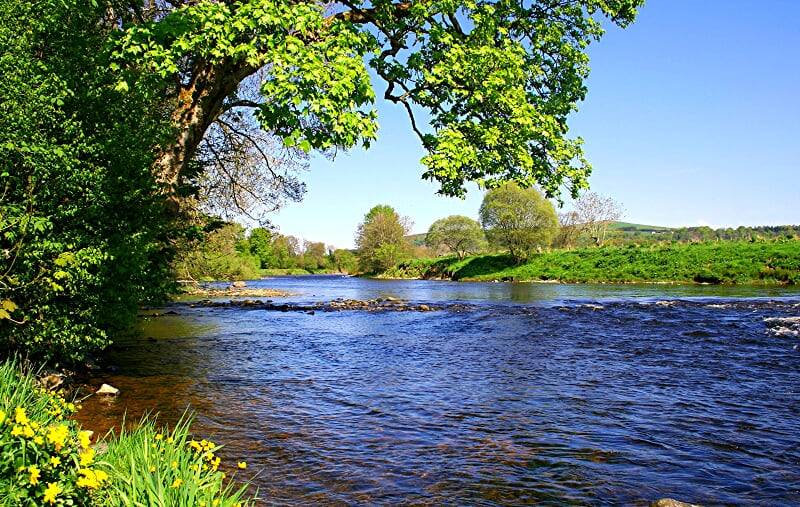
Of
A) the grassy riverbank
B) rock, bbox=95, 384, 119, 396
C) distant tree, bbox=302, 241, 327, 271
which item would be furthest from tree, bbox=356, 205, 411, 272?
rock, bbox=95, 384, 119, 396

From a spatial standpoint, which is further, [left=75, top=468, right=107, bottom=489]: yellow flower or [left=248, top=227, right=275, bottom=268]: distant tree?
[left=248, top=227, right=275, bottom=268]: distant tree

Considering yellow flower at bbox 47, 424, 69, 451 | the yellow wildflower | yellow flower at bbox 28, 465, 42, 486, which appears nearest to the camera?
yellow flower at bbox 28, 465, 42, 486

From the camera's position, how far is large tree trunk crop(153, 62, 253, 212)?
11.2 metres

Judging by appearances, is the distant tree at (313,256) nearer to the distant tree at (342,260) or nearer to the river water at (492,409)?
the distant tree at (342,260)

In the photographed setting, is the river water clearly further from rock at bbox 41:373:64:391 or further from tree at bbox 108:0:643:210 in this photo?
tree at bbox 108:0:643:210

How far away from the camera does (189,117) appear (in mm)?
11477

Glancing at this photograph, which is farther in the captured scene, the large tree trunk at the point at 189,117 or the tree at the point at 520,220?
the tree at the point at 520,220

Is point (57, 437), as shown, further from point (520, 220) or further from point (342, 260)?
point (342, 260)

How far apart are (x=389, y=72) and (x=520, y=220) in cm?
6416

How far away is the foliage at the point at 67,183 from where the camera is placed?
784 centimetres

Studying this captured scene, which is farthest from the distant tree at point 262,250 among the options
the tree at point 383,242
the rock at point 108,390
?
the rock at point 108,390

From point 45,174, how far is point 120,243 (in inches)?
71.3

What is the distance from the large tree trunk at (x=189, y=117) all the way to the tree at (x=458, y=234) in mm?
88169

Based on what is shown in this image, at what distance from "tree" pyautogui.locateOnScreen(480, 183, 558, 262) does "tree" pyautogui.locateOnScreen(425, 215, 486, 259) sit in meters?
23.3
